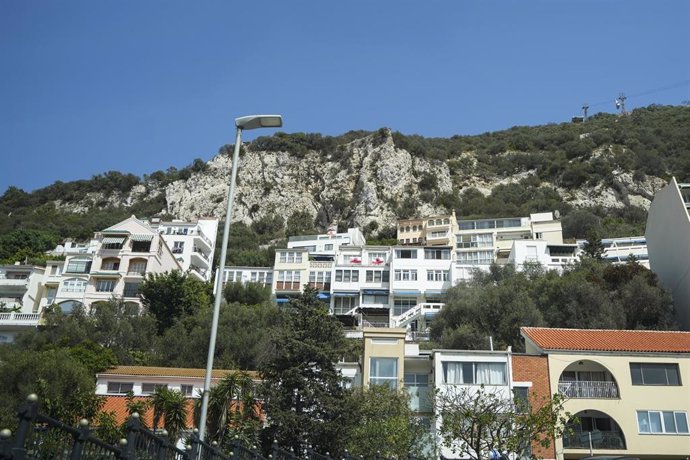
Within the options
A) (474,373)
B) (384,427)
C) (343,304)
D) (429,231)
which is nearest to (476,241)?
(429,231)

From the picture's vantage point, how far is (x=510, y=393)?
Answer: 3716 centimetres

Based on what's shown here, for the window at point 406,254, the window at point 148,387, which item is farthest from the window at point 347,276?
the window at point 148,387

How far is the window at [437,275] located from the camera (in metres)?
76.4

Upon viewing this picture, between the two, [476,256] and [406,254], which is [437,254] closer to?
[406,254]

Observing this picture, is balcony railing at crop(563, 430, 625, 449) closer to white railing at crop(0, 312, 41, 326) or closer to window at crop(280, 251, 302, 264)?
window at crop(280, 251, 302, 264)

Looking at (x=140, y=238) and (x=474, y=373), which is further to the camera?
(x=140, y=238)

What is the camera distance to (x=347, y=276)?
78750mm

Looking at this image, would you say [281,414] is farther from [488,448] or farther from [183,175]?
[183,175]

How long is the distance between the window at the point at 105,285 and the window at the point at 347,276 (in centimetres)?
2597

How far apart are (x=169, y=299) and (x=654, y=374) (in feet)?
145

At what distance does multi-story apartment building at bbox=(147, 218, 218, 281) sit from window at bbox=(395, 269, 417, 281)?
25939mm

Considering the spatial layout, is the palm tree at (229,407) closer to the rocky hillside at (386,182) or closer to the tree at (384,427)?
the tree at (384,427)

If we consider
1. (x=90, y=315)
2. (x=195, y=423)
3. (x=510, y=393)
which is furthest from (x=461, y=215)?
(x=195, y=423)

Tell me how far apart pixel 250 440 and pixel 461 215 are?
314ft
